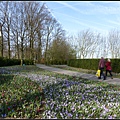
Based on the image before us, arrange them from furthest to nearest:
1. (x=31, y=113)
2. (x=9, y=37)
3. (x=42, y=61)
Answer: (x=42, y=61) → (x=9, y=37) → (x=31, y=113)

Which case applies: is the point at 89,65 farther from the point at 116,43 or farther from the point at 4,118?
the point at 4,118

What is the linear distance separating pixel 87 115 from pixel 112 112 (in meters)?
0.70

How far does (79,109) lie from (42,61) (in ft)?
128

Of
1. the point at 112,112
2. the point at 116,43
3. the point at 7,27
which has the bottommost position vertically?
the point at 112,112

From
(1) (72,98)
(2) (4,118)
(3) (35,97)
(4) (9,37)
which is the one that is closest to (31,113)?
(2) (4,118)

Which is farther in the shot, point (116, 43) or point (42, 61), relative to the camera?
point (42, 61)

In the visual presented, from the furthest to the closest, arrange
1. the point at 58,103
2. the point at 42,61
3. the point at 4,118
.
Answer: the point at 42,61 < the point at 58,103 < the point at 4,118

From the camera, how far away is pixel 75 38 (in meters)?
43.2

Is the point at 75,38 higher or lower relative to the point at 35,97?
higher

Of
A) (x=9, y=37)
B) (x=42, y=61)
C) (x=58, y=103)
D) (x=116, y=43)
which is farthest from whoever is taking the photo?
(x=42, y=61)

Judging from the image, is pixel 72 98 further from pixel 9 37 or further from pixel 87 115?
pixel 9 37

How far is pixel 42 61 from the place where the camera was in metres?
42.1

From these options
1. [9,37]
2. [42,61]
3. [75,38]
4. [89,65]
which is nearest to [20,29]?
[9,37]

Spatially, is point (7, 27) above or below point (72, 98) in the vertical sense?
above
